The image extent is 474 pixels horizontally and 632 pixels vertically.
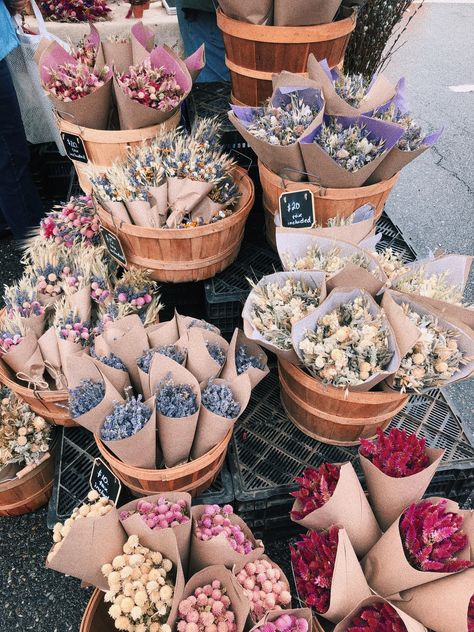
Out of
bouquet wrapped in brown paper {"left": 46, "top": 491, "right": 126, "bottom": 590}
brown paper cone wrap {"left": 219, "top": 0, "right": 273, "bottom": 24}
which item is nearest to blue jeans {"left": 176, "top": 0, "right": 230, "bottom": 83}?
brown paper cone wrap {"left": 219, "top": 0, "right": 273, "bottom": 24}

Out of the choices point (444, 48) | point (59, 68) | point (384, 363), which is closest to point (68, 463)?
point (384, 363)

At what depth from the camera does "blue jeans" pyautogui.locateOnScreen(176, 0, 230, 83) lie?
3518 millimetres

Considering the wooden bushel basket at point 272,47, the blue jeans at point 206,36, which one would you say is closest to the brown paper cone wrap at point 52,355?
the wooden bushel basket at point 272,47

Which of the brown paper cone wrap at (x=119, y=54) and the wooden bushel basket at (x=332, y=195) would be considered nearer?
the wooden bushel basket at (x=332, y=195)

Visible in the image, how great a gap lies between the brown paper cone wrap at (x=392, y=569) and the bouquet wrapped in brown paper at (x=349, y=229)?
3.32 feet

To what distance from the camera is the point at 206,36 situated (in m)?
3.61

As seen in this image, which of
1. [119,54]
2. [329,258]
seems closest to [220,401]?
[329,258]

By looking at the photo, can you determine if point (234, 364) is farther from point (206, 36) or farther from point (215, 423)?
point (206, 36)

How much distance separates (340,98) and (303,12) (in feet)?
1.62

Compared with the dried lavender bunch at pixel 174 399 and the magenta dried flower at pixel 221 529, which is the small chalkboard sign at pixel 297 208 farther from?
the magenta dried flower at pixel 221 529

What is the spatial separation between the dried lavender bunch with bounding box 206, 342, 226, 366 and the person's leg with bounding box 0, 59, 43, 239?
7.44 feet

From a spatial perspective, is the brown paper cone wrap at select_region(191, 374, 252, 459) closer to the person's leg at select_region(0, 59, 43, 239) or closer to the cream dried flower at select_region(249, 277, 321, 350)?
the cream dried flower at select_region(249, 277, 321, 350)

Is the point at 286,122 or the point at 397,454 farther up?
the point at 286,122

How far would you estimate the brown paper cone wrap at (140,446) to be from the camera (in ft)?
4.58
